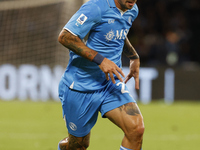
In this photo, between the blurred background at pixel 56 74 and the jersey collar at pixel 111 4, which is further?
the blurred background at pixel 56 74

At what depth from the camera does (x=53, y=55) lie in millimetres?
10508

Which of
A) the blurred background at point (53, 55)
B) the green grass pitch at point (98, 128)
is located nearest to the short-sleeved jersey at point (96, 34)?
the green grass pitch at point (98, 128)

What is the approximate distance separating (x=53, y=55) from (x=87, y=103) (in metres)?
6.86

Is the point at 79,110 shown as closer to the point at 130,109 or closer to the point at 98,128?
the point at 130,109

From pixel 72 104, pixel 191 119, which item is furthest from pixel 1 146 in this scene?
pixel 191 119

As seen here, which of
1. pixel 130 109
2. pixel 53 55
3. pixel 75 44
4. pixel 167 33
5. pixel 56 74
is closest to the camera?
pixel 75 44

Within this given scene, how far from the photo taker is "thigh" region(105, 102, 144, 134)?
3535 millimetres

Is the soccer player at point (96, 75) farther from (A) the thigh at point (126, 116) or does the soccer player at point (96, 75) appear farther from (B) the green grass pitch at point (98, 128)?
(B) the green grass pitch at point (98, 128)

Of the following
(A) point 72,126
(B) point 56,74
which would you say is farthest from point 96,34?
(B) point 56,74

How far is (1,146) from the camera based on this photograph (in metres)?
5.55

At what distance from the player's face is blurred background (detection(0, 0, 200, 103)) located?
585cm

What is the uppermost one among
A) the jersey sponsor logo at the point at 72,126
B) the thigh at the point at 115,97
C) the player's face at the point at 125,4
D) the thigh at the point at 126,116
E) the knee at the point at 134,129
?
the player's face at the point at 125,4

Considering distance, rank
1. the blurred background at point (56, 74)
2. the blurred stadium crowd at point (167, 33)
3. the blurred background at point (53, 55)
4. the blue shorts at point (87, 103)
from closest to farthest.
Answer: the blue shorts at point (87, 103) < the blurred background at point (56, 74) < the blurred background at point (53, 55) < the blurred stadium crowd at point (167, 33)

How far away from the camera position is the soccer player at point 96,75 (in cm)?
350
